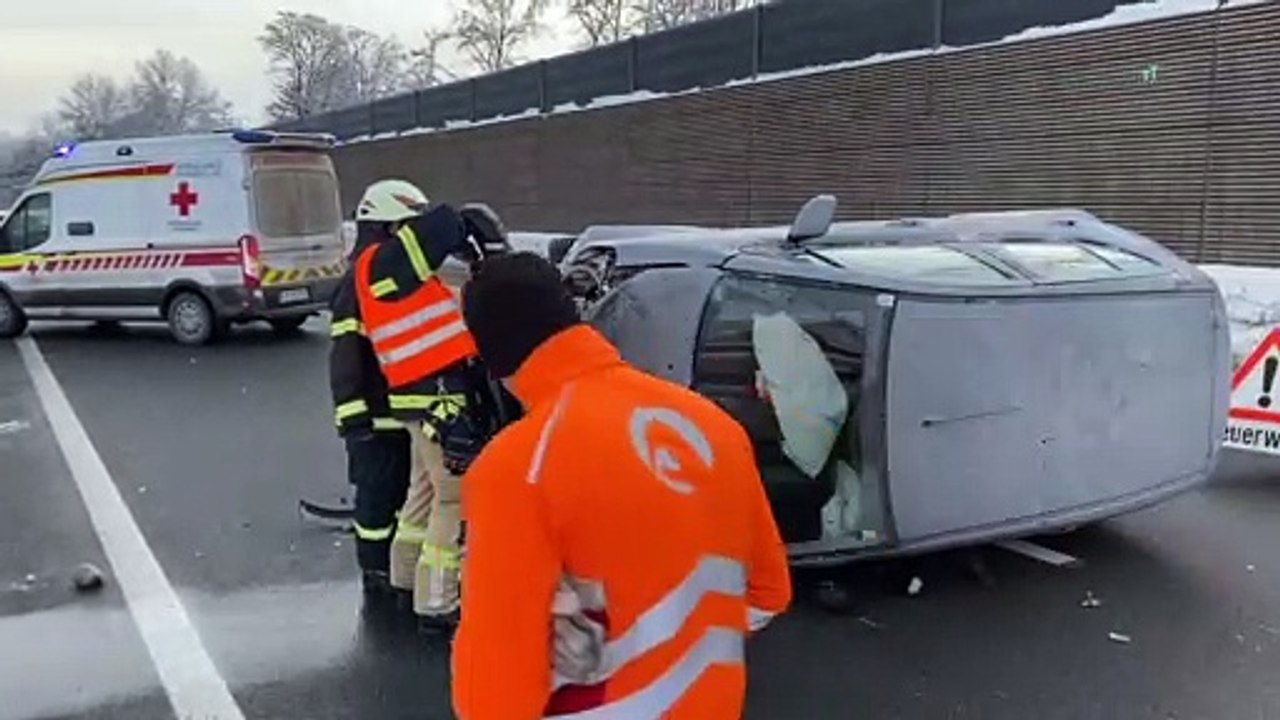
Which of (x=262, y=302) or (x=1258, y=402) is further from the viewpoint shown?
(x=262, y=302)

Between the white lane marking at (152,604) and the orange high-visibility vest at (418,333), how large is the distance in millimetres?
1292

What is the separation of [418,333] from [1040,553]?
307cm

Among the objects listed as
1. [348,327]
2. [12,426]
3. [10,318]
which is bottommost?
[12,426]

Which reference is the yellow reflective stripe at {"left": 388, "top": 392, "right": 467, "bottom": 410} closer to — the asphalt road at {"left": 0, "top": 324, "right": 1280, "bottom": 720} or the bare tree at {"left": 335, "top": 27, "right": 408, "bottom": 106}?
the asphalt road at {"left": 0, "top": 324, "right": 1280, "bottom": 720}

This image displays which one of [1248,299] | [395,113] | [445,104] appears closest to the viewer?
[1248,299]

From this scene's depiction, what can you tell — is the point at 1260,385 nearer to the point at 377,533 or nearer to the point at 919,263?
the point at 919,263

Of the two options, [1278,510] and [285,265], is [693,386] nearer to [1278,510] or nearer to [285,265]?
[1278,510]

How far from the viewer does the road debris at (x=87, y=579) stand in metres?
5.41

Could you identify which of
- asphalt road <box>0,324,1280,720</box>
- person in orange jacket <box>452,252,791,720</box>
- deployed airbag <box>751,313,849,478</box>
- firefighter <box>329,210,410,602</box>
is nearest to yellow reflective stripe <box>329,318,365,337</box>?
firefighter <box>329,210,410,602</box>

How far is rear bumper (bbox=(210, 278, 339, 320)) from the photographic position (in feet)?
44.8

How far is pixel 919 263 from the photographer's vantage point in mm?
4840

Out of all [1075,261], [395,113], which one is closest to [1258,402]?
[1075,261]

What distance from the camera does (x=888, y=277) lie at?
15.0 feet

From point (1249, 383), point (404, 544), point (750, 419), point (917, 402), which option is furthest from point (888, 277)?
point (1249, 383)
